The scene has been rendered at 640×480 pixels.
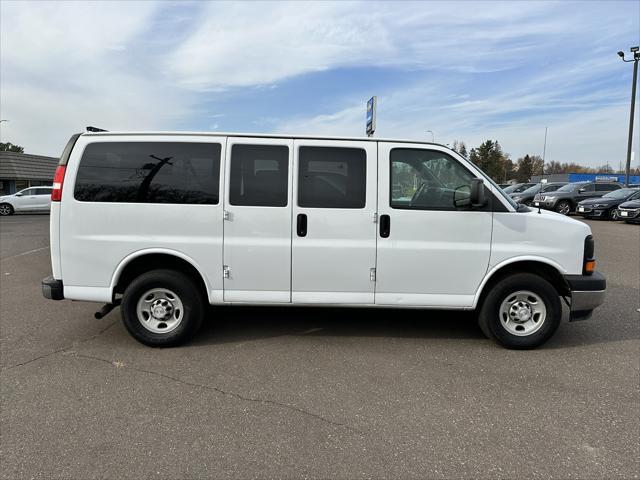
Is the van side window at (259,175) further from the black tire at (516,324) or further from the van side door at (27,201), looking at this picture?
the van side door at (27,201)

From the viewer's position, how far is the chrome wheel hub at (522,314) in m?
4.38

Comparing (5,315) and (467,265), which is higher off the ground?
(467,265)

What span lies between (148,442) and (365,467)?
1.40 meters

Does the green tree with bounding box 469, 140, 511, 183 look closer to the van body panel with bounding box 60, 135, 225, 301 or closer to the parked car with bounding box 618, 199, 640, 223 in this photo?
the parked car with bounding box 618, 199, 640, 223

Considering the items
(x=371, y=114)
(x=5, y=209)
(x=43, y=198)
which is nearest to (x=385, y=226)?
(x=371, y=114)

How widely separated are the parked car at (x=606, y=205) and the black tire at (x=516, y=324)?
1733cm

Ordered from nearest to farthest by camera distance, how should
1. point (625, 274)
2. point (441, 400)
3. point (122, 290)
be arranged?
point (441, 400)
point (122, 290)
point (625, 274)

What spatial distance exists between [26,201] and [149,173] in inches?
1005

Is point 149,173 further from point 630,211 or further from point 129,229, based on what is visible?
point 630,211

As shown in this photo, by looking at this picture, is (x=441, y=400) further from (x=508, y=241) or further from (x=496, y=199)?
(x=496, y=199)

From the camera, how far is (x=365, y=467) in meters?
2.62

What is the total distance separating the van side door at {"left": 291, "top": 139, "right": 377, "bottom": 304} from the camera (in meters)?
4.27

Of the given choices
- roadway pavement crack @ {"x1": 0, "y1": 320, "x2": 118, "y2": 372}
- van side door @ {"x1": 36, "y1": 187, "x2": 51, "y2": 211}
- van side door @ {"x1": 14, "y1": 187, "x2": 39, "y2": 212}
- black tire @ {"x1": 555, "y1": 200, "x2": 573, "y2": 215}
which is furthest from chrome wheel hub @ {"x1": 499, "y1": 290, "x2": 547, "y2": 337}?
van side door @ {"x1": 14, "y1": 187, "x2": 39, "y2": 212}

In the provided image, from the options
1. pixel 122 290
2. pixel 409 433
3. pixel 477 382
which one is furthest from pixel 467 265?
pixel 122 290
